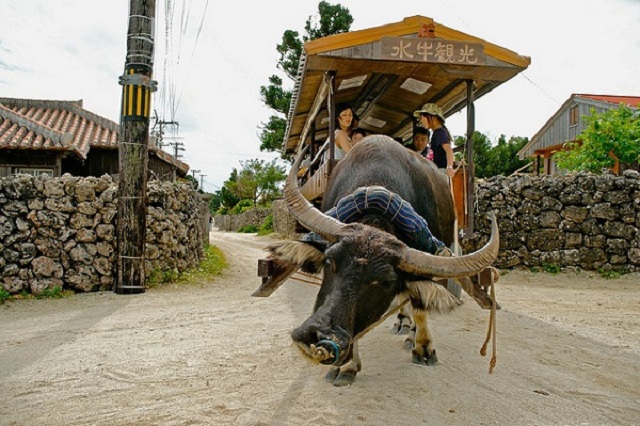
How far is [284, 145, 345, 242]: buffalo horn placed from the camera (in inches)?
112

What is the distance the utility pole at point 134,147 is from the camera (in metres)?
6.95

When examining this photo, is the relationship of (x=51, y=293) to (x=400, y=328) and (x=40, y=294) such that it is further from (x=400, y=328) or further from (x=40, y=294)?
(x=400, y=328)

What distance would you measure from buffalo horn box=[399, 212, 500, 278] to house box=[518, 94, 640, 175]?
2062cm

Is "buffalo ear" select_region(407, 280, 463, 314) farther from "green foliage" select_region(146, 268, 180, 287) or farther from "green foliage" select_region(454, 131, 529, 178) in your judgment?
"green foliage" select_region(454, 131, 529, 178)

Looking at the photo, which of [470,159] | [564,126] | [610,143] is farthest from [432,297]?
[564,126]

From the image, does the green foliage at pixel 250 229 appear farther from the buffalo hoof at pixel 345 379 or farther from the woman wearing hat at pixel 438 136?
the buffalo hoof at pixel 345 379

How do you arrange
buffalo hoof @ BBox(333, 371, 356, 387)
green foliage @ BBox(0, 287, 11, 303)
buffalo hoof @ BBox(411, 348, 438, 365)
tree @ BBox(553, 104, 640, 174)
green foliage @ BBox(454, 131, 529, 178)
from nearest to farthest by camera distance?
1. buffalo hoof @ BBox(333, 371, 356, 387)
2. buffalo hoof @ BBox(411, 348, 438, 365)
3. green foliage @ BBox(0, 287, 11, 303)
4. tree @ BBox(553, 104, 640, 174)
5. green foliage @ BBox(454, 131, 529, 178)

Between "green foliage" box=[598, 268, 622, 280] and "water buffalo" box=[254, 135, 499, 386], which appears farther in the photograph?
"green foliage" box=[598, 268, 622, 280]

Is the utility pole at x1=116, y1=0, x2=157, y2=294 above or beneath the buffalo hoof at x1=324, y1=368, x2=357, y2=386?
above

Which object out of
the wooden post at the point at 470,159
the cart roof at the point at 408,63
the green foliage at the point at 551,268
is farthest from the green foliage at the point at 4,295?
the green foliage at the point at 551,268

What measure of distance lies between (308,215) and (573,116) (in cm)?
2339

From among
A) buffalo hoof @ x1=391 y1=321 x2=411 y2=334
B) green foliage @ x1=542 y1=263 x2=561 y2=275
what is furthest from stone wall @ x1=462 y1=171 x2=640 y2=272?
buffalo hoof @ x1=391 y1=321 x2=411 y2=334

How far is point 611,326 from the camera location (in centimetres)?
547

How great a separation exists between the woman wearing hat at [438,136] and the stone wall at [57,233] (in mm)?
4551
